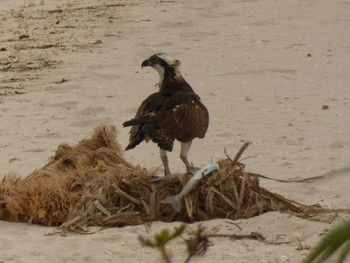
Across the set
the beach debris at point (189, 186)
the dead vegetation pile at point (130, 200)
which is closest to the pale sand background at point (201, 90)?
the dead vegetation pile at point (130, 200)

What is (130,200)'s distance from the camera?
19.8 ft

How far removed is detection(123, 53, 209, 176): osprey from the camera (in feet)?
20.0

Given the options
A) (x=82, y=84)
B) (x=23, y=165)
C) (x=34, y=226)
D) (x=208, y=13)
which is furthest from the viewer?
(x=208, y=13)

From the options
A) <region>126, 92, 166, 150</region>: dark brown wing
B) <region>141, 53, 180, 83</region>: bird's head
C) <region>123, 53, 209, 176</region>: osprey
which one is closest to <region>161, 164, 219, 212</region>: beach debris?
<region>123, 53, 209, 176</region>: osprey

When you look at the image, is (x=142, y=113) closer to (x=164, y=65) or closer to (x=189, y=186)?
(x=164, y=65)

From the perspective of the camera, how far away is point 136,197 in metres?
6.09

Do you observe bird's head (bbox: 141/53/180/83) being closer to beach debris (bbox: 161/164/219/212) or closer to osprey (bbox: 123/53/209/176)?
osprey (bbox: 123/53/209/176)

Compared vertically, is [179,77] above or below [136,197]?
above

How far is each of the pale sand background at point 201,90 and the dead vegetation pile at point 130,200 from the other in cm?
13

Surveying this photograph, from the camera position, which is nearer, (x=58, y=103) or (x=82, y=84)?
(x=58, y=103)

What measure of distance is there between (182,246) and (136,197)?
2.34 ft

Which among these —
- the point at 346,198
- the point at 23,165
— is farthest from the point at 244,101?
the point at 346,198

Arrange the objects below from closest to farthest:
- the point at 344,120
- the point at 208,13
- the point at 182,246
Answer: the point at 182,246, the point at 344,120, the point at 208,13

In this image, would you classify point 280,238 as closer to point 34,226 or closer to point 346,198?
point 346,198
